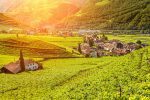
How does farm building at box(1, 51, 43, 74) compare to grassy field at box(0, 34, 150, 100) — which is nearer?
grassy field at box(0, 34, 150, 100)

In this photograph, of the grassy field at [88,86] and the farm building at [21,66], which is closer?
the grassy field at [88,86]

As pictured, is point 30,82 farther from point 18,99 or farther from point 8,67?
point 8,67

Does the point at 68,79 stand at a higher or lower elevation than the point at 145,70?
lower

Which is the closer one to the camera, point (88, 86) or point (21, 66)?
point (88, 86)

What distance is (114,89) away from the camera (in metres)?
66.4

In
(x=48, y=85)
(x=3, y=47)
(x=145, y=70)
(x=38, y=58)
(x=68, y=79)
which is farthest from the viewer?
(x=3, y=47)

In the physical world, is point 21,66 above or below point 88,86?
below

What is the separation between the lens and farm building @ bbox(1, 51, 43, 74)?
13750cm

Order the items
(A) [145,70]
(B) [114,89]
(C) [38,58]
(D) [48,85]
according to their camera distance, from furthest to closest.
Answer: (C) [38,58], (D) [48,85], (A) [145,70], (B) [114,89]

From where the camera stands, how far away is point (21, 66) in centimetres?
13975

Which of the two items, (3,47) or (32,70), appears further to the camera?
(3,47)

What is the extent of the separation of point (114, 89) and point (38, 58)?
118 metres

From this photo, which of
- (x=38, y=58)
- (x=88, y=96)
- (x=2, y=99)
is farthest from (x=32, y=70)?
(x=88, y=96)

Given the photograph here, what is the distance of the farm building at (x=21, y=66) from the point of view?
138 metres
